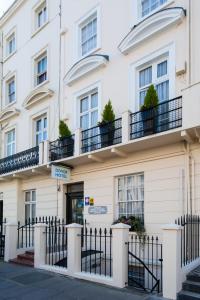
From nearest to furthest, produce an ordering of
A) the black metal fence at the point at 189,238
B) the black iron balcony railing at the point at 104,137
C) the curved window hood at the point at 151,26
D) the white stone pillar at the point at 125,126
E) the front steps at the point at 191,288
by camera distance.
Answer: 1. the front steps at the point at 191,288
2. the black metal fence at the point at 189,238
3. the curved window hood at the point at 151,26
4. the white stone pillar at the point at 125,126
5. the black iron balcony railing at the point at 104,137

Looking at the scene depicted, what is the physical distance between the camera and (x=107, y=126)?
35.9 feet

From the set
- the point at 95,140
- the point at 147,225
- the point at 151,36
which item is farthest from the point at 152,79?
the point at 147,225

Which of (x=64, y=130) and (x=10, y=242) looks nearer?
(x=10, y=242)

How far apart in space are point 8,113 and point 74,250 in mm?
10497

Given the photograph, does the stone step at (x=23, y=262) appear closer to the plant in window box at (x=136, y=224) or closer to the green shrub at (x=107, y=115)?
the plant in window box at (x=136, y=224)

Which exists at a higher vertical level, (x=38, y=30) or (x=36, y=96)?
(x=38, y=30)

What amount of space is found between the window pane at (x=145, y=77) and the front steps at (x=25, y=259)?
6.81 meters

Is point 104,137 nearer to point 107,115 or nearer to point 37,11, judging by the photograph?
point 107,115

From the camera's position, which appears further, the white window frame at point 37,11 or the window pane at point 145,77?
the white window frame at point 37,11

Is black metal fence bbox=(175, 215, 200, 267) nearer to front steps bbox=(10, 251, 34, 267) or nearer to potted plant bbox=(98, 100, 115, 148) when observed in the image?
potted plant bbox=(98, 100, 115, 148)

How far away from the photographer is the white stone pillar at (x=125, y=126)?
1007 cm

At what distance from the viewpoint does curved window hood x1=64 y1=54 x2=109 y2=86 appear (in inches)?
474

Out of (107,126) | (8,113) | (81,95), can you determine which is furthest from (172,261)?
(8,113)

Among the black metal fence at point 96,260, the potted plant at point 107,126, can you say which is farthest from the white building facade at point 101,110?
the black metal fence at point 96,260
